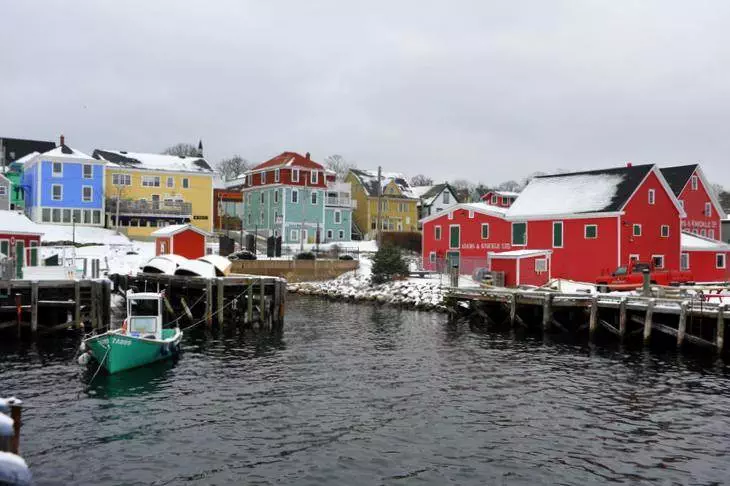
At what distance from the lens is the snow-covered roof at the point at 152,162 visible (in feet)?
251

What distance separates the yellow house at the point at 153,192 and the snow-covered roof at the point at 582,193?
131 ft

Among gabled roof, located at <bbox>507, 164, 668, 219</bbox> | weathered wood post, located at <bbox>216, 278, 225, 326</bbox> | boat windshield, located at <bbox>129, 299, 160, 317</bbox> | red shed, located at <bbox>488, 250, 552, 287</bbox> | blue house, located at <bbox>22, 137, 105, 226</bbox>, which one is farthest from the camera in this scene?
blue house, located at <bbox>22, 137, 105, 226</bbox>

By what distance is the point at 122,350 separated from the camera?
75.2 feet

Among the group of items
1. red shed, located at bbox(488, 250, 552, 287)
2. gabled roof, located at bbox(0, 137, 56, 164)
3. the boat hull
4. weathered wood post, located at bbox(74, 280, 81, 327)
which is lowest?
the boat hull

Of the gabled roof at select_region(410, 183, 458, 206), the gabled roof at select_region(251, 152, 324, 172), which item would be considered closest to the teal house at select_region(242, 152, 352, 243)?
the gabled roof at select_region(251, 152, 324, 172)

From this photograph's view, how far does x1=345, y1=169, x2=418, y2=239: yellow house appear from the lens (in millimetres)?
90938

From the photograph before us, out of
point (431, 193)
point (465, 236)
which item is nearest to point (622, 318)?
point (465, 236)

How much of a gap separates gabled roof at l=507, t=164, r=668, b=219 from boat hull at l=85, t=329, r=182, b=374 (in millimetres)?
33213

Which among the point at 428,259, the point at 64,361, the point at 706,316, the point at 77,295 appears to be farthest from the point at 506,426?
the point at 428,259

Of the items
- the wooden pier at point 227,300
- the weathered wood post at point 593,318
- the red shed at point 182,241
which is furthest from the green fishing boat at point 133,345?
the red shed at point 182,241

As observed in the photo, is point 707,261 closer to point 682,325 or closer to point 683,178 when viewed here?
point 683,178

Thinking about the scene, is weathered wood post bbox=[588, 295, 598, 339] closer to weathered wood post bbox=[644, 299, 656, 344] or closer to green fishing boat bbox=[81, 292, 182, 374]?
weathered wood post bbox=[644, 299, 656, 344]

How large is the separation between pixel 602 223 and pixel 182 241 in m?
31.4

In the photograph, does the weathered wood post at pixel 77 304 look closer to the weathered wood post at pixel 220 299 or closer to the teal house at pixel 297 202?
the weathered wood post at pixel 220 299
